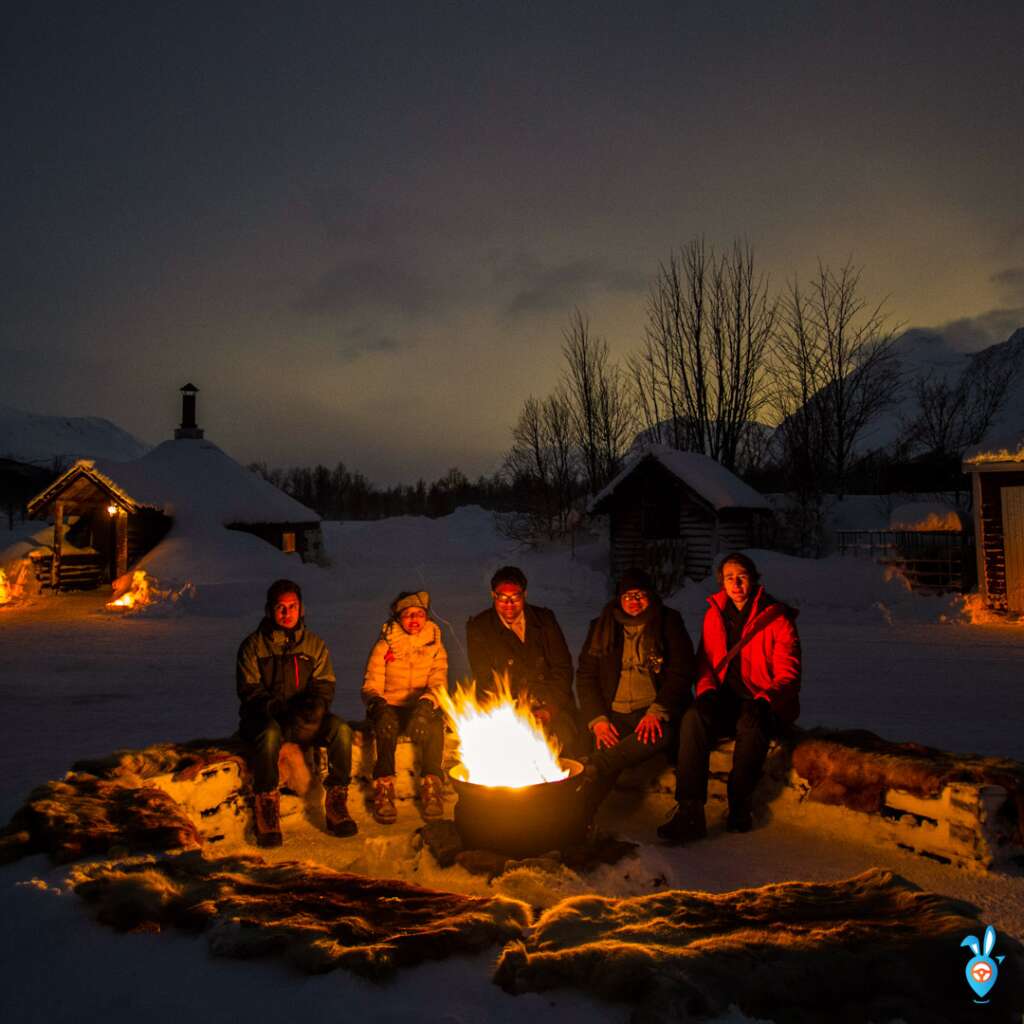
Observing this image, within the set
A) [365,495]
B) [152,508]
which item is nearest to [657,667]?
[152,508]

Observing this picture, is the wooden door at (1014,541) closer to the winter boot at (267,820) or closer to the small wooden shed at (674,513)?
the small wooden shed at (674,513)

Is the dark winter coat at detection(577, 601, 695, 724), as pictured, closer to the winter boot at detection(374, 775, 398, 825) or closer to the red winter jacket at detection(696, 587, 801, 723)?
the red winter jacket at detection(696, 587, 801, 723)

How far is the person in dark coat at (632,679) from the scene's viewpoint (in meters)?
4.82

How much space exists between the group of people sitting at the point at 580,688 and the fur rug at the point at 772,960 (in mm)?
1696

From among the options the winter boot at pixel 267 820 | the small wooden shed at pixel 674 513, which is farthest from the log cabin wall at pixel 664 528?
the winter boot at pixel 267 820

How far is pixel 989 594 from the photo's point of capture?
1393 cm

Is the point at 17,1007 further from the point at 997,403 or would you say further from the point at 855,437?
the point at 997,403

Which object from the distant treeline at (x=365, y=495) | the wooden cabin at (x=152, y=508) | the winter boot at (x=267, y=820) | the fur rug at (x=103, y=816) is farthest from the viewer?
the distant treeline at (x=365, y=495)

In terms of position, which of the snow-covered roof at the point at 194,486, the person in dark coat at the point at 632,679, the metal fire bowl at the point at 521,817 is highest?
the snow-covered roof at the point at 194,486

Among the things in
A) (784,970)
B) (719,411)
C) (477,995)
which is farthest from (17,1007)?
(719,411)

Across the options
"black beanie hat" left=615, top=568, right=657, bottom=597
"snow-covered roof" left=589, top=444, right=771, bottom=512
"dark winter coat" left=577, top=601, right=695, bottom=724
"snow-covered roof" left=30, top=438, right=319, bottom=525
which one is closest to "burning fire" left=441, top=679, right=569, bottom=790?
"dark winter coat" left=577, top=601, right=695, bottom=724

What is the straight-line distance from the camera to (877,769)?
428cm

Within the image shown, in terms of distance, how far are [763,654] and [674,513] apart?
50.4 ft

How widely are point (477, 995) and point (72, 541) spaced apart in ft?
85.5
